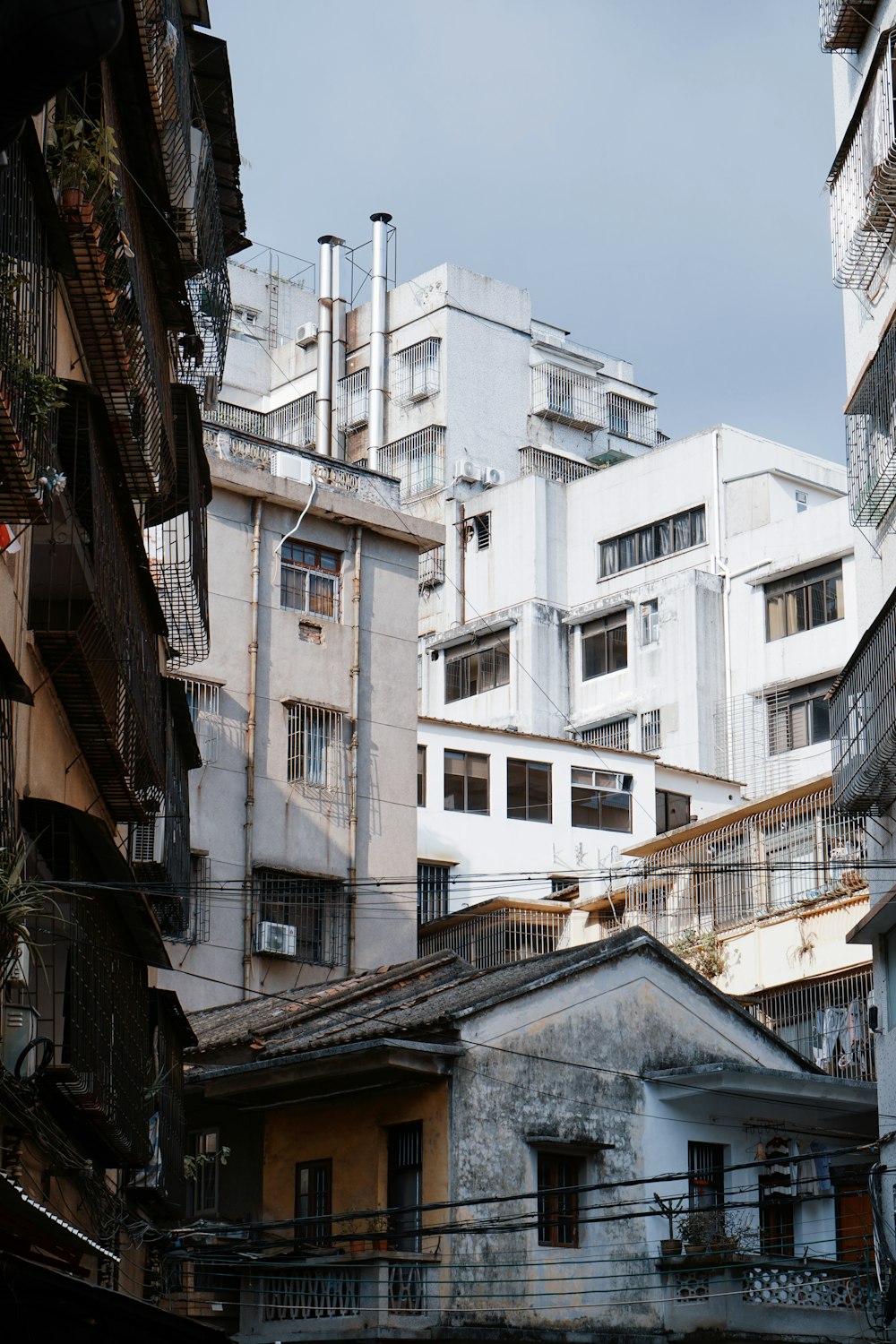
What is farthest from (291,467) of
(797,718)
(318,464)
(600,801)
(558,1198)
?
(797,718)

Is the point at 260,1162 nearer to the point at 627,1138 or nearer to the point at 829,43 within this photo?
the point at 627,1138

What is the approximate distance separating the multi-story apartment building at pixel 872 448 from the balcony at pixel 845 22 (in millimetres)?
17

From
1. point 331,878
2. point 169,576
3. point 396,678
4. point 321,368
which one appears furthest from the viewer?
point 321,368

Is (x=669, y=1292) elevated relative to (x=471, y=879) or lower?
lower

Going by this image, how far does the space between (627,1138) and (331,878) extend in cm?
956

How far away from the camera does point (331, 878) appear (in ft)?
104

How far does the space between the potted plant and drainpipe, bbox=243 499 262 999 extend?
29.0 ft

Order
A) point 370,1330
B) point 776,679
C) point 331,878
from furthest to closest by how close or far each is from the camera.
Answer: point 776,679 < point 331,878 < point 370,1330

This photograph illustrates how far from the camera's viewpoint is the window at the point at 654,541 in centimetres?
5219

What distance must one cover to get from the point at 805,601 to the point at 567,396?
1828cm

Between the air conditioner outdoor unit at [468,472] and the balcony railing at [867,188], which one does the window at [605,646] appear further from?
the balcony railing at [867,188]

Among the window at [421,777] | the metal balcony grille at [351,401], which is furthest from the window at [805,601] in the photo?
the metal balcony grille at [351,401]

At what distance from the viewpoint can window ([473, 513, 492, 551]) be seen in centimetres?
5603

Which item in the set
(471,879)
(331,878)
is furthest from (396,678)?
(471,879)
